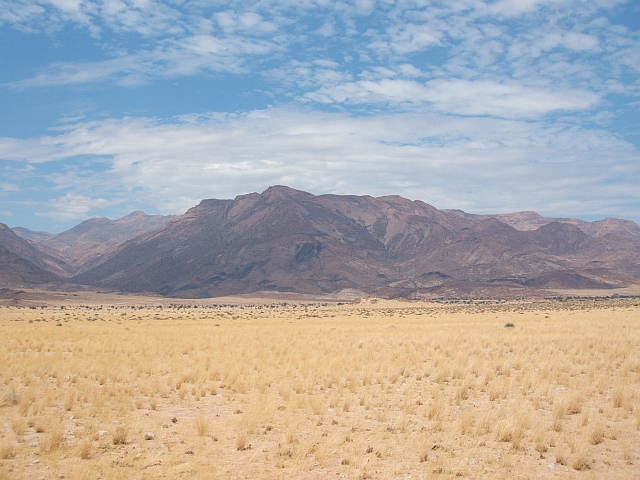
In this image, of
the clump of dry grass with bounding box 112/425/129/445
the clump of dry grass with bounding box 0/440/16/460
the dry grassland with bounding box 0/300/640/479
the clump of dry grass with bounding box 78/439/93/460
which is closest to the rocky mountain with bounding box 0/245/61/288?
the dry grassland with bounding box 0/300/640/479

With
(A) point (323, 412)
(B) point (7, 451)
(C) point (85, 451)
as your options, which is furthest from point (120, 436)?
(A) point (323, 412)

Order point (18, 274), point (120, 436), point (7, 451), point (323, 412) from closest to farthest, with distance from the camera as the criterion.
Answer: point (7, 451) < point (120, 436) < point (323, 412) < point (18, 274)

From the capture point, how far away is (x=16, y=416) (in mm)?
10578

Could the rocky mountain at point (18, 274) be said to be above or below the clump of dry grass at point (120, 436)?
above

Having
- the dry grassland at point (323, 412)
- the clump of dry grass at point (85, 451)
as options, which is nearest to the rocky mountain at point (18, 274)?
the dry grassland at point (323, 412)

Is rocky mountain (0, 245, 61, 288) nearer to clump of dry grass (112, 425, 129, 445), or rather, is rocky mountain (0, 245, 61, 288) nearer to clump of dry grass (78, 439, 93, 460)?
clump of dry grass (112, 425, 129, 445)

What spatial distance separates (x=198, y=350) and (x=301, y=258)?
160281 millimetres

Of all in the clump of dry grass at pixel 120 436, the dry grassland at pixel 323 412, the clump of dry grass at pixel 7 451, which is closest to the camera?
the dry grassland at pixel 323 412

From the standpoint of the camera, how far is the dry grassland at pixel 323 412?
813 centimetres

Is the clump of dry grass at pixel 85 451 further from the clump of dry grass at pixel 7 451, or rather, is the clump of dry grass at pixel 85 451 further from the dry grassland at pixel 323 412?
the clump of dry grass at pixel 7 451

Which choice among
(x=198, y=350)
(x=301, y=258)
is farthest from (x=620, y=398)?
(x=301, y=258)

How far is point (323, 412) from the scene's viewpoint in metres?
11.4

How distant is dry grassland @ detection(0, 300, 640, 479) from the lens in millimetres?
8133

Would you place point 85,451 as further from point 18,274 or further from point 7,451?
point 18,274
